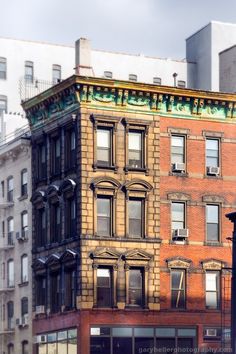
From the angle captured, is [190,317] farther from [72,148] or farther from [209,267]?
[72,148]

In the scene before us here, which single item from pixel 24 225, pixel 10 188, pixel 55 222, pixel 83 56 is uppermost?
pixel 83 56

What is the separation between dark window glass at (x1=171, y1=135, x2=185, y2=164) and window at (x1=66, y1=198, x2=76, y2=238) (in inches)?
263

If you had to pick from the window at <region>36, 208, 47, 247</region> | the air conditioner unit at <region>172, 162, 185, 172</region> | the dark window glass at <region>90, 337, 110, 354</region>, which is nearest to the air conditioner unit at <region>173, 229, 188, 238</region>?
the air conditioner unit at <region>172, 162, 185, 172</region>

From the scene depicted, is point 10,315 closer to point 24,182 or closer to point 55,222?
point 24,182

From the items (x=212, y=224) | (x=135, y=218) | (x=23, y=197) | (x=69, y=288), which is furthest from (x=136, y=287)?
(x=23, y=197)

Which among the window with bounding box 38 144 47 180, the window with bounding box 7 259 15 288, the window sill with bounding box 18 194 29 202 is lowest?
the window with bounding box 7 259 15 288

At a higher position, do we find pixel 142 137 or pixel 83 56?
pixel 83 56

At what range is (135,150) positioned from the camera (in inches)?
2916

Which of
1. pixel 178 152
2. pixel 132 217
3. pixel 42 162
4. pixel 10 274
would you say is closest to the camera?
pixel 132 217

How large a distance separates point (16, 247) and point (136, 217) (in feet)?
37.6

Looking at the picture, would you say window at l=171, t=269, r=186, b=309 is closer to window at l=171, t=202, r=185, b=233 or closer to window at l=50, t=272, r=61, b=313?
window at l=171, t=202, r=185, b=233

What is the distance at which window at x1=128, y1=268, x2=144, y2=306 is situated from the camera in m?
73.1

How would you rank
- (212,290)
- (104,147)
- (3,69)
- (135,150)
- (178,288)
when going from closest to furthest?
(104,147) → (135,150) → (178,288) → (212,290) → (3,69)

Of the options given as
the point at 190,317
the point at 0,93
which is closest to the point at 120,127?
the point at 190,317
